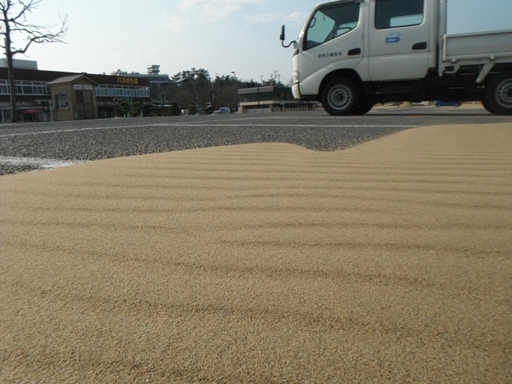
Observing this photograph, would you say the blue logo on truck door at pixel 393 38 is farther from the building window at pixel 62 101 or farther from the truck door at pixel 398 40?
the building window at pixel 62 101

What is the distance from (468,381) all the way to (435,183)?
1.53m

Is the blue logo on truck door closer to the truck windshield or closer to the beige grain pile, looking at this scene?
the truck windshield

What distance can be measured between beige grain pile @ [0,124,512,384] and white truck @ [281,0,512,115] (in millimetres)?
5759

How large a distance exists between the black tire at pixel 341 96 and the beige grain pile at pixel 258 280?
6.05 metres

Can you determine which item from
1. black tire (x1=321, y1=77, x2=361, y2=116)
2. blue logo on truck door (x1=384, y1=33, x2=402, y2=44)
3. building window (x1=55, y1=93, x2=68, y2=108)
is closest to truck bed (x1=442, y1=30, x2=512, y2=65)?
blue logo on truck door (x1=384, y1=33, x2=402, y2=44)

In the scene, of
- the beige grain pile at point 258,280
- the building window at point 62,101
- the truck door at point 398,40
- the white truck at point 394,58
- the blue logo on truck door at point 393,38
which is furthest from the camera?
the building window at point 62,101

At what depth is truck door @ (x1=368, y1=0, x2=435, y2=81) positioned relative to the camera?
7.12 m

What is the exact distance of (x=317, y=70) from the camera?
8.05 metres

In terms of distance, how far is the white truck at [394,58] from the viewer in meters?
6.89

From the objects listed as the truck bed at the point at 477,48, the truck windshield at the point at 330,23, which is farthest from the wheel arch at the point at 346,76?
the truck bed at the point at 477,48

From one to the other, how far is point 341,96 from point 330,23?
1430mm

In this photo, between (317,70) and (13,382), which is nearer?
(13,382)

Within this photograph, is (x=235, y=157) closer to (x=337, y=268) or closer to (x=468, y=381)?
(x=337, y=268)

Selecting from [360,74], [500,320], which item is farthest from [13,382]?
[360,74]
